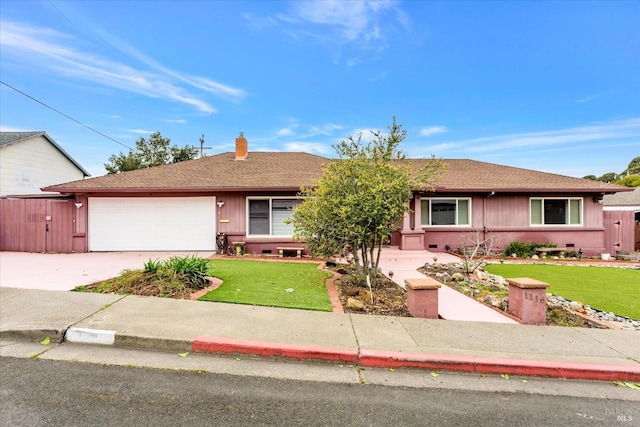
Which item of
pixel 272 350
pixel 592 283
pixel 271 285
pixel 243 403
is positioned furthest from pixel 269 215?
pixel 592 283

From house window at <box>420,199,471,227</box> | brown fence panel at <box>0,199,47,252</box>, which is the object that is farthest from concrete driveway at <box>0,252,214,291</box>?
house window at <box>420,199,471,227</box>

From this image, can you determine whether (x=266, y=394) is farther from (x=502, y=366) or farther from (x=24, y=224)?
(x=24, y=224)

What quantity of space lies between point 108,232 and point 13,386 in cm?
1178

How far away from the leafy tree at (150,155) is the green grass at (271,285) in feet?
96.5

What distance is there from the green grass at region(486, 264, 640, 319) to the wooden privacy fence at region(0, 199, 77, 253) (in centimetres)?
1662

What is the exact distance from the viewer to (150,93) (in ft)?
65.4

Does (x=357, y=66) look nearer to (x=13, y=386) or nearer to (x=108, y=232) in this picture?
(x=108, y=232)

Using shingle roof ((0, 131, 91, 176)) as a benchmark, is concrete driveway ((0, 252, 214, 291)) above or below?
below

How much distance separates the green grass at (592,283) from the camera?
6.88m

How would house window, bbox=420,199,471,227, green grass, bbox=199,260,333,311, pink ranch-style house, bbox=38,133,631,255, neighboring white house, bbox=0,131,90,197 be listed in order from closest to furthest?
green grass, bbox=199,260,333,311 → pink ranch-style house, bbox=38,133,631,255 → house window, bbox=420,199,471,227 → neighboring white house, bbox=0,131,90,197

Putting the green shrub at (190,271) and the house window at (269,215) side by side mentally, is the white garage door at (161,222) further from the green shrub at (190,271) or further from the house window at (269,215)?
the green shrub at (190,271)

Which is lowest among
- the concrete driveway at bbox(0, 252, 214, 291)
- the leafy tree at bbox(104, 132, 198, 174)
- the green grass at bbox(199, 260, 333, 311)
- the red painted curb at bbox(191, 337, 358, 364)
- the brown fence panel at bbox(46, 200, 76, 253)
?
the red painted curb at bbox(191, 337, 358, 364)

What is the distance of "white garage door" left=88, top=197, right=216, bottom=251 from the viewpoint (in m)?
13.3

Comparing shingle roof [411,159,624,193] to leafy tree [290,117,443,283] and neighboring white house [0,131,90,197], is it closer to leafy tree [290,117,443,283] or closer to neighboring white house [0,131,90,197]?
leafy tree [290,117,443,283]
